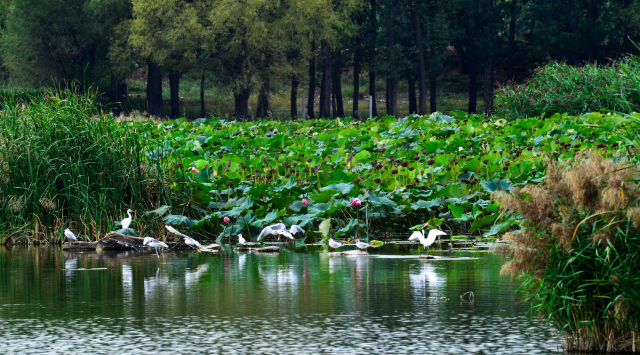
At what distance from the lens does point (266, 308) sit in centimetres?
478

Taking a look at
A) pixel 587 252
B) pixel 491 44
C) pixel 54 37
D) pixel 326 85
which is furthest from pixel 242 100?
pixel 587 252

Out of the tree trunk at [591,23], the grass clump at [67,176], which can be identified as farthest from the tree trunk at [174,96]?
the grass clump at [67,176]

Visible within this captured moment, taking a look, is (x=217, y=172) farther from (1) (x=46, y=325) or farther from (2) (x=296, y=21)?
(2) (x=296, y=21)

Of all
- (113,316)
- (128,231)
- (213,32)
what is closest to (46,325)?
(113,316)

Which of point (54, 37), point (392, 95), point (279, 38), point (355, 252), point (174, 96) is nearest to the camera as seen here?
point (355, 252)

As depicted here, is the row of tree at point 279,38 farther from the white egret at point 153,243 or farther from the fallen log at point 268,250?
the fallen log at point 268,250

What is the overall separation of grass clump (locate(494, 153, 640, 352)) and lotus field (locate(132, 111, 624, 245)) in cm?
279

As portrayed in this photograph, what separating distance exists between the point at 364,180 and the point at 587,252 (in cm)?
625

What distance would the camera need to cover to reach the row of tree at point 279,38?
42.4 metres

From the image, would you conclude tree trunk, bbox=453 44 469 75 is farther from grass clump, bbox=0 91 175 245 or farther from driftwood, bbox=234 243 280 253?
driftwood, bbox=234 243 280 253

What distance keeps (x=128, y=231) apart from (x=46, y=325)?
3.72 meters

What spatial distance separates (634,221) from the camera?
11.1 feet

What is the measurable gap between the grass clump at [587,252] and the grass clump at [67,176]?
18.2ft

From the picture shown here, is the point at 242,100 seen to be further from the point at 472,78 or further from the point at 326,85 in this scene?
the point at 472,78
